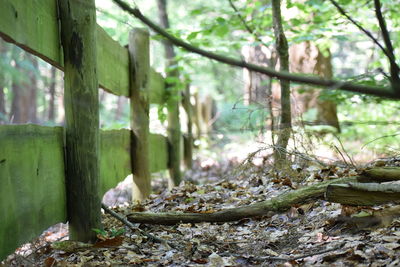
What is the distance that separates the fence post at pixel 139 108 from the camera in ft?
16.8

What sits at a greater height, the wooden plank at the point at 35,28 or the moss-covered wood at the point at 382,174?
the wooden plank at the point at 35,28

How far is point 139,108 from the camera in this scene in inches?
203

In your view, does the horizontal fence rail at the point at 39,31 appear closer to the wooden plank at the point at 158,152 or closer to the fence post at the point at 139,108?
the fence post at the point at 139,108

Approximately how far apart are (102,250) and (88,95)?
1.10 metres

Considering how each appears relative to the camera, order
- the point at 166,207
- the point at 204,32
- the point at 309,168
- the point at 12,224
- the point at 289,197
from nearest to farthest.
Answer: the point at 12,224
the point at 289,197
the point at 166,207
the point at 309,168
the point at 204,32

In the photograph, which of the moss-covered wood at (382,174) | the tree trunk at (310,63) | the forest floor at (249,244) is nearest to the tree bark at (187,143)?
the tree trunk at (310,63)

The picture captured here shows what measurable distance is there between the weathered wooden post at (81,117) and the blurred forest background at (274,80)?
57 centimetres

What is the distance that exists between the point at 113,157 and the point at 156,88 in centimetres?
231

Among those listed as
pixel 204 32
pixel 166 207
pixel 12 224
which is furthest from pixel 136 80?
pixel 12 224

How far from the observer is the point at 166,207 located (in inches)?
168

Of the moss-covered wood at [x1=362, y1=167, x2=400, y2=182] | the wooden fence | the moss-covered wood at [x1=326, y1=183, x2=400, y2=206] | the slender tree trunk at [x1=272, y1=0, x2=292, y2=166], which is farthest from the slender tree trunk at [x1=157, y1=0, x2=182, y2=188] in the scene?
the moss-covered wood at [x1=326, y1=183, x2=400, y2=206]

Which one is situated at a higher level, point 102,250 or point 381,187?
point 381,187

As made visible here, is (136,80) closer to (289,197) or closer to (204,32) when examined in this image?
(204,32)

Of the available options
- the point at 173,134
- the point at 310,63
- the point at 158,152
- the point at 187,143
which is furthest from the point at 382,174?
the point at 310,63
